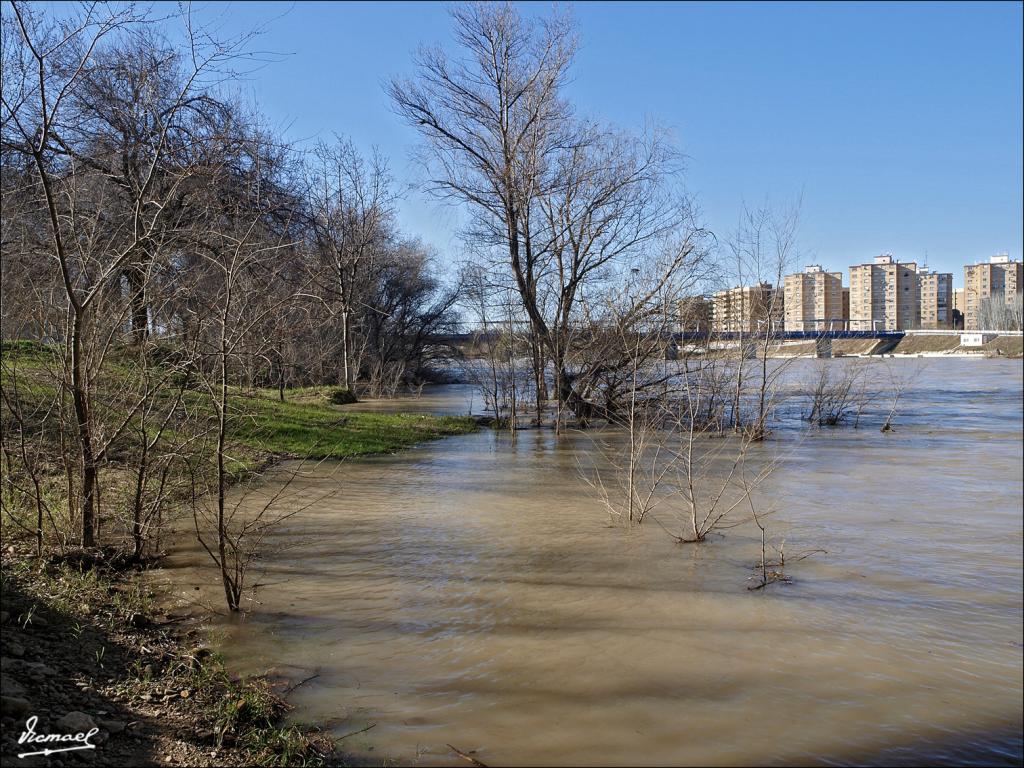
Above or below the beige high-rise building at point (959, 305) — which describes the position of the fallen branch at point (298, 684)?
below

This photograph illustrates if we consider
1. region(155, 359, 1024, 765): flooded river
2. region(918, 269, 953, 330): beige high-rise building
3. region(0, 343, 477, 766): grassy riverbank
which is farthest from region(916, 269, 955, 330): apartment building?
region(0, 343, 477, 766): grassy riverbank

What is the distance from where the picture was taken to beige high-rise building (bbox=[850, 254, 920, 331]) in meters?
63.8

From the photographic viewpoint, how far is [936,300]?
70.6 meters

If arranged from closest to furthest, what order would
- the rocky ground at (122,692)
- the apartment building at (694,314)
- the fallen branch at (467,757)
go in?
1. the rocky ground at (122,692)
2. the fallen branch at (467,757)
3. the apartment building at (694,314)

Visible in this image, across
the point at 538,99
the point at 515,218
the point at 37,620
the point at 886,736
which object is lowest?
the point at 886,736

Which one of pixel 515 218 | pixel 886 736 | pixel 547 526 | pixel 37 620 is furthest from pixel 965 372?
pixel 37 620

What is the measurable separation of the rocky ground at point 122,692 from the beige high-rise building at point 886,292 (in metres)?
67.0

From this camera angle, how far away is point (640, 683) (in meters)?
4.30

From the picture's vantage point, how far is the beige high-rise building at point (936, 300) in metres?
68.0

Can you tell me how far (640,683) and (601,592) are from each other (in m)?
1.67

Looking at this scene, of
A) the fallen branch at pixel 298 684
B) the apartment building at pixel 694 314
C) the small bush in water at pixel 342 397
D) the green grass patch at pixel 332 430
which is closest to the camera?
the fallen branch at pixel 298 684

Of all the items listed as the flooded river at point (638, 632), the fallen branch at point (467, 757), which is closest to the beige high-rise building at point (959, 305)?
the flooded river at point (638, 632)

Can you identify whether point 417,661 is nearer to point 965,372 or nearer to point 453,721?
point 453,721

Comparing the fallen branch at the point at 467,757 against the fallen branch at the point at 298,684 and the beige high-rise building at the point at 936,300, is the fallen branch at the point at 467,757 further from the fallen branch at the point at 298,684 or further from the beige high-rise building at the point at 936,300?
the beige high-rise building at the point at 936,300
